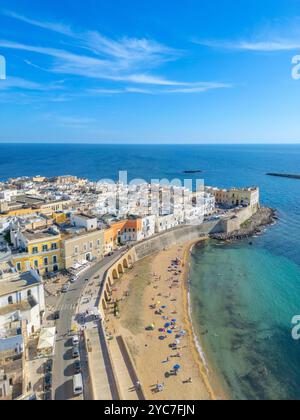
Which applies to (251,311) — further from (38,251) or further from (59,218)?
(59,218)

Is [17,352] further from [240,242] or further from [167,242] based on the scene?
[240,242]

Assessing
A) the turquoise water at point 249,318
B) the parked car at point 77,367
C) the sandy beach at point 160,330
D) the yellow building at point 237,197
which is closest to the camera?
the parked car at point 77,367

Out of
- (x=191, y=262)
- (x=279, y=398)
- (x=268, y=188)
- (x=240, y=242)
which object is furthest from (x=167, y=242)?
(x=268, y=188)

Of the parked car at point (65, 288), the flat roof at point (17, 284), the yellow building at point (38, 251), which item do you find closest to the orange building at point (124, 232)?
the yellow building at point (38, 251)

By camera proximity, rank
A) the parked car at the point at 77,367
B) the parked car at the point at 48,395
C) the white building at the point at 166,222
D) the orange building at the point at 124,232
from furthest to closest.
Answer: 1. the white building at the point at 166,222
2. the orange building at the point at 124,232
3. the parked car at the point at 77,367
4. the parked car at the point at 48,395

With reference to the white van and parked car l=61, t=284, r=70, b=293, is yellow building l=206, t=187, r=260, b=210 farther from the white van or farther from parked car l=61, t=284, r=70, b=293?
the white van

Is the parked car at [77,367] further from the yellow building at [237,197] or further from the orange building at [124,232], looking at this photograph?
the yellow building at [237,197]
